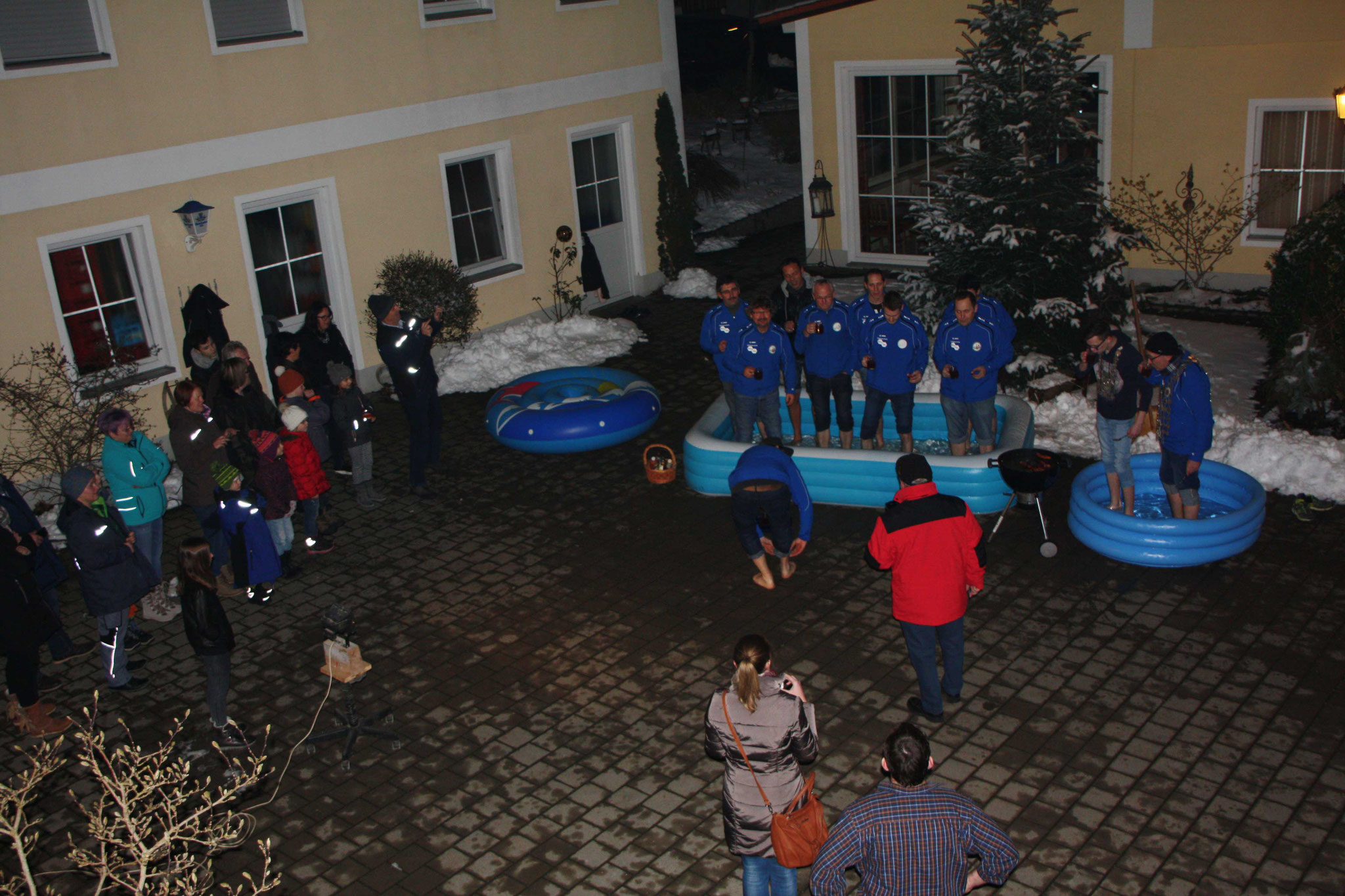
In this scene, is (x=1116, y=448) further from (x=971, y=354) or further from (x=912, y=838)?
(x=912, y=838)

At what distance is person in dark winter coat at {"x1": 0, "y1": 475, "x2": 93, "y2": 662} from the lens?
806cm

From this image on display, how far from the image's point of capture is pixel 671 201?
17.0 m

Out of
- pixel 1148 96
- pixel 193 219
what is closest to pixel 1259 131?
pixel 1148 96

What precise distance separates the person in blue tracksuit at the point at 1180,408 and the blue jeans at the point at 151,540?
720cm

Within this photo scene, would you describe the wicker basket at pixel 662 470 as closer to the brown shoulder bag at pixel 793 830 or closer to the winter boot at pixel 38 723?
the winter boot at pixel 38 723

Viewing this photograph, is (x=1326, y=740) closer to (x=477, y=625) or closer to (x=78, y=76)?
(x=477, y=625)

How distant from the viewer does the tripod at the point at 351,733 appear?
711cm

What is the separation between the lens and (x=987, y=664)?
7449mm

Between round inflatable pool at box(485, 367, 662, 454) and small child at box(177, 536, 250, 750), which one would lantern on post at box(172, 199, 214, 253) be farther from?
small child at box(177, 536, 250, 750)

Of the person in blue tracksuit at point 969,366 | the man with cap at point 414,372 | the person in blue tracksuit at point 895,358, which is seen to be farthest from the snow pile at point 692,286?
the person in blue tracksuit at point 969,366

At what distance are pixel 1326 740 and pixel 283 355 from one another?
26.8ft

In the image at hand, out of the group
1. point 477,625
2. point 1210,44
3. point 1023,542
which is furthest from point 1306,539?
point 1210,44

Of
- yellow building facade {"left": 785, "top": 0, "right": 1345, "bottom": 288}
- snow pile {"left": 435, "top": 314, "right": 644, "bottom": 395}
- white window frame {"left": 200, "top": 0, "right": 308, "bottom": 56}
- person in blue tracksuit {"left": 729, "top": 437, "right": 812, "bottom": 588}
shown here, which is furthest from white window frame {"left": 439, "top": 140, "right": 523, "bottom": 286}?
person in blue tracksuit {"left": 729, "top": 437, "right": 812, "bottom": 588}

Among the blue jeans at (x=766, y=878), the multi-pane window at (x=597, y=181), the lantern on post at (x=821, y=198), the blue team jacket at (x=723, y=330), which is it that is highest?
the multi-pane window at (x=597, y=181)
